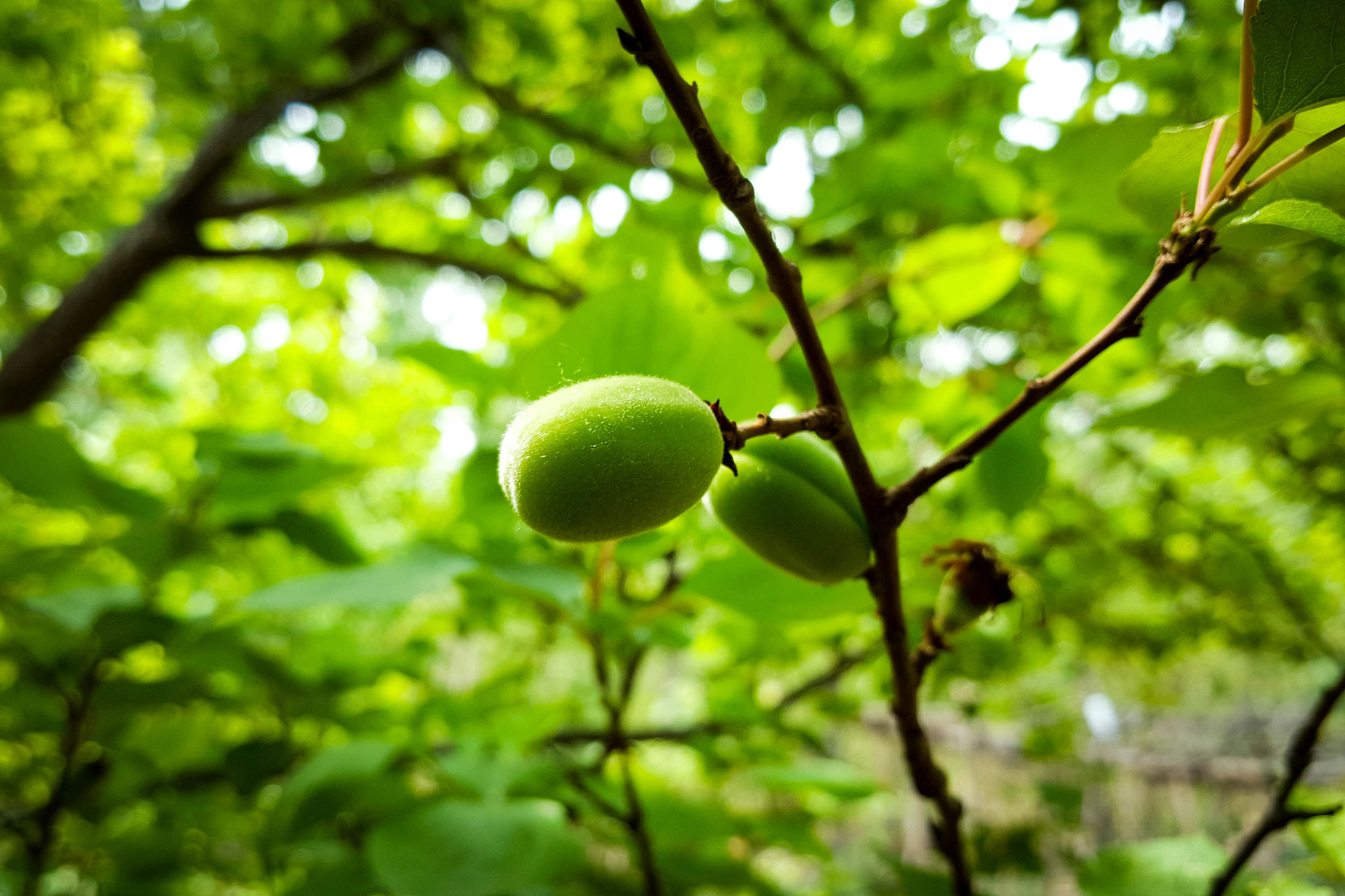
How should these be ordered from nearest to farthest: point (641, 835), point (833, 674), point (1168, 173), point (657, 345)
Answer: point (1168, 173)
point (657, 345)
point (641, 835)
point (833, 674)

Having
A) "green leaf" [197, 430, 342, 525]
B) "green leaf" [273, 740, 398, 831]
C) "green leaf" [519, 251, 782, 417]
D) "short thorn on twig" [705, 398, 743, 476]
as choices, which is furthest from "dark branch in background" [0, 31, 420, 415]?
"short thorn on twig" [705, 398, 743, 476]

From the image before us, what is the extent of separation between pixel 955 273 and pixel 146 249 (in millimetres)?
1945

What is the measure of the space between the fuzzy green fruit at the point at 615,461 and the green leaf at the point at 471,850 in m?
0.51

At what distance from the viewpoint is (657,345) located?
1.86 feet

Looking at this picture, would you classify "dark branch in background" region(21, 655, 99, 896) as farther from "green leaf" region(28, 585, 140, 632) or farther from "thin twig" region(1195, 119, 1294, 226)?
"thin twig" region(1195, 119, 1294, 226)

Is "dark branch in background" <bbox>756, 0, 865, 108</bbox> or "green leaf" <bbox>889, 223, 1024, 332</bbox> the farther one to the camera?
"dark branch in background" <bbox>756, 0, 865, 108</bbox>

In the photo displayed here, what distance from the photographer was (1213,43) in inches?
50.8

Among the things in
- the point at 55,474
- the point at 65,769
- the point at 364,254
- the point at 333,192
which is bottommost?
the point at 65,769

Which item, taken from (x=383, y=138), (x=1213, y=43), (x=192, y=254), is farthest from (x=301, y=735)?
(x=1213, y=43)

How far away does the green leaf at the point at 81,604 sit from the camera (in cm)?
88

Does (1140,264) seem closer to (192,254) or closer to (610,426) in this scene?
(610,426)

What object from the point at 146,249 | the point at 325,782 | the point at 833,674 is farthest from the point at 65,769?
the point at 146,249

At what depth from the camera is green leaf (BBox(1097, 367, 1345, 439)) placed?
0.53 meters

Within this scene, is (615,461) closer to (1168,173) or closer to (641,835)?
(1168,173)
